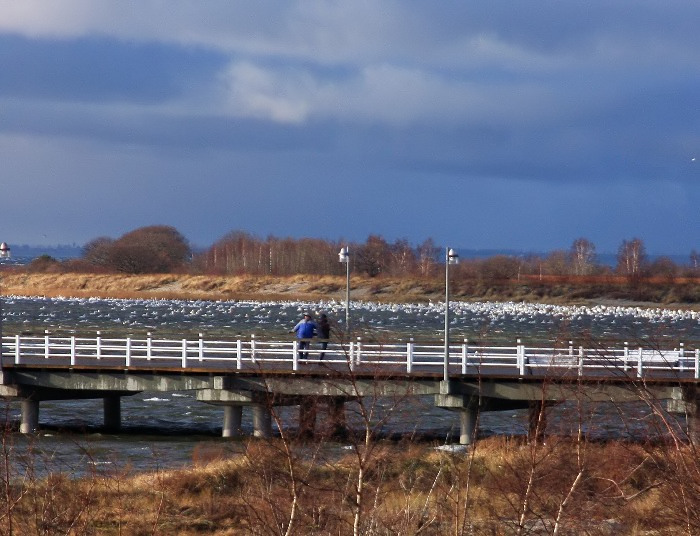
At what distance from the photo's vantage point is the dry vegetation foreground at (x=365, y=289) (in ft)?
425

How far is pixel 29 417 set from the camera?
3164cm

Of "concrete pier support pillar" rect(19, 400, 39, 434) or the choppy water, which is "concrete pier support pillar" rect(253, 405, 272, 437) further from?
"concrete pier support pillar" rect(19, 400, 39, 434)

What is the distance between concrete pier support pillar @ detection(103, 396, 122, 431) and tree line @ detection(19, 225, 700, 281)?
10948 cm

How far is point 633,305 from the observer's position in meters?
127

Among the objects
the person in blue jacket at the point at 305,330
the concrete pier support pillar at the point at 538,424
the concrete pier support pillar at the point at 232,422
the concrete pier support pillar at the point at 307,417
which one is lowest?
the concrete pier support pillar at the point at 232,422

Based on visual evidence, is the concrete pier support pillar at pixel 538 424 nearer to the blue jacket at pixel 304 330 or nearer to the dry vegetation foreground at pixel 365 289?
the blue jacket at pixel 304 330

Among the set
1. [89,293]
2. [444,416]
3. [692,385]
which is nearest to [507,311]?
[89,293]

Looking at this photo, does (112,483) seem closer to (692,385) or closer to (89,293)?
(692,385)

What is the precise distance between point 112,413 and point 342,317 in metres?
51.7

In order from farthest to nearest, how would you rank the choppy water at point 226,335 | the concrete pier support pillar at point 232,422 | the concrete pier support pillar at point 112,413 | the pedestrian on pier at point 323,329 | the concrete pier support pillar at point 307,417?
the concrete pier support pillar at point 112,413 → the concrete pier support pillar at point 232,422 → the pedestrian on pier at point 323,329 → the choppy water at point 226,335 → the concrete pier support pillar at point 307,417

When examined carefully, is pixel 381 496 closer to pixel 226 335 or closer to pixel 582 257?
pixel 226 335

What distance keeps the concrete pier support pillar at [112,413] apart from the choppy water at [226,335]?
1.23ft

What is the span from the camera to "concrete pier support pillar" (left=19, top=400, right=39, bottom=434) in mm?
31578

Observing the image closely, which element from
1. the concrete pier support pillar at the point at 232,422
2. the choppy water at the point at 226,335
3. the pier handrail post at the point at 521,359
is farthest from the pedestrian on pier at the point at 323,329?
the pier handrail post at the point at 521,359
